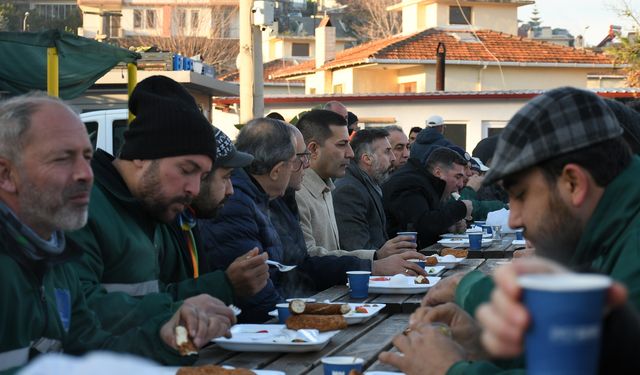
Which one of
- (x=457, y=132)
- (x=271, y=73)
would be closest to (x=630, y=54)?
(x=457, y=132)

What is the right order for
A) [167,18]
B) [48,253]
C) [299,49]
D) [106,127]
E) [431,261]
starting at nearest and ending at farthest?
[48,253] < [431,261] < [106,127] < [167,18] < [299,49]

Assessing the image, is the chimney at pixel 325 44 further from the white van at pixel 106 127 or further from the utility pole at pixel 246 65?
the white van at pixel 106 127

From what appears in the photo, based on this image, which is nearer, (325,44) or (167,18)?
(325,44)

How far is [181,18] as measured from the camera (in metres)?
63.9

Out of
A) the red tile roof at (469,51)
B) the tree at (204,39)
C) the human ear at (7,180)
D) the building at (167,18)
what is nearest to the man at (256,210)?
the human ear at (7,180)

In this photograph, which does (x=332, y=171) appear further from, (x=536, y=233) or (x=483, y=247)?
(x=536, y=233)

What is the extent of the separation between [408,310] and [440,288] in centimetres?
90

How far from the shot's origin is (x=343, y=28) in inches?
3169

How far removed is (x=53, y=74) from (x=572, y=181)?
7.20 meters

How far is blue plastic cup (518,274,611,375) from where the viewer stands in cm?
125

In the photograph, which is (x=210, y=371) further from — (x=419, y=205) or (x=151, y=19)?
(x=151, y=19)

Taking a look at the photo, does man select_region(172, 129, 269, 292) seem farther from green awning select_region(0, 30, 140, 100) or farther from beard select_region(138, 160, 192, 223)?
green awning select_region(0, 30, 140, 100)

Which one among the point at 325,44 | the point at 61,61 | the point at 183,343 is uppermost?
the point at 325,44

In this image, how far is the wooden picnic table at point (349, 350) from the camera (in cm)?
345
